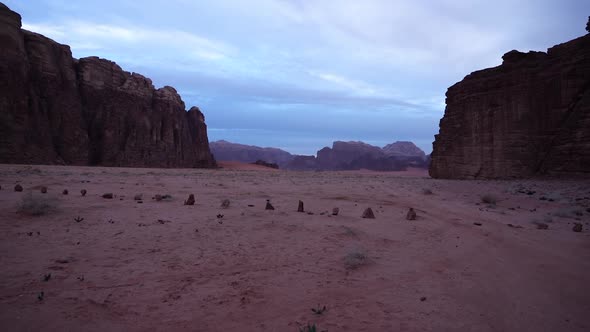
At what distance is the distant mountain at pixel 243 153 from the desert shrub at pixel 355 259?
341 ft

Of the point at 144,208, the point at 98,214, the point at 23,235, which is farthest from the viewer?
the point at 144,208

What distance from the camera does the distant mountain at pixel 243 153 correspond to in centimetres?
11366

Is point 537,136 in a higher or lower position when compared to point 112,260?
higher

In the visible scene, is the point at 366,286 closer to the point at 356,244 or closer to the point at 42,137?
the point at 356,244

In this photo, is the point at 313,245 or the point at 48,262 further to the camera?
the point at 313,245

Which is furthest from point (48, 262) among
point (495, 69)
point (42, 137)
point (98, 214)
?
point (42, 137)

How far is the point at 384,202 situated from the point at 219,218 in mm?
5222

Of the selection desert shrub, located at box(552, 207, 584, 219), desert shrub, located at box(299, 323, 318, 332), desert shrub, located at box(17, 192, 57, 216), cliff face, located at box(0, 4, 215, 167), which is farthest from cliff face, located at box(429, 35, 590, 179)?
cliff face, located at box(0, 4, 215, 167)

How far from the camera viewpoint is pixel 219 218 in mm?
5977

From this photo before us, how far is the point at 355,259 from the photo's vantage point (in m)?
3.91

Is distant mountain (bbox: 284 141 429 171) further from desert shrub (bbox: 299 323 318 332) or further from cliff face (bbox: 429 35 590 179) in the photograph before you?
desert shrub (bbox: 299 323 318 332)

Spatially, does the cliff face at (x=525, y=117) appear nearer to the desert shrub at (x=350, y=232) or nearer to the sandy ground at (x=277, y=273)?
the sandy ground at (x=277, y=273)

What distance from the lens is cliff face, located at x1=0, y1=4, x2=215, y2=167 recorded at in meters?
26.8

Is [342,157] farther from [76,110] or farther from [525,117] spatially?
[525,117]
